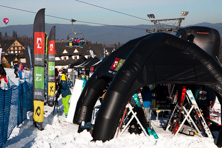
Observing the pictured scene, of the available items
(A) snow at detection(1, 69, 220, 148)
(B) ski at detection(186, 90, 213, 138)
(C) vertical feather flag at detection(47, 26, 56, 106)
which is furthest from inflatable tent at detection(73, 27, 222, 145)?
(C) vertical feather flag at detection(47, 26, 56, 106)

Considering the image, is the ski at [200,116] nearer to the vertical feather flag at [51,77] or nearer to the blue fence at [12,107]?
the blue fence at [12,107]

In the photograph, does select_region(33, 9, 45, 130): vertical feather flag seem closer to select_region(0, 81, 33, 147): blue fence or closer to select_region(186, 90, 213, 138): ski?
select_region(0, 81, 33, 147): blue fence

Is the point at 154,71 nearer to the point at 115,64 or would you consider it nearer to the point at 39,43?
the point at 115,64

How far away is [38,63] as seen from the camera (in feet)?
30.9

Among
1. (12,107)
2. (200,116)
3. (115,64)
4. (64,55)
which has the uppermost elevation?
(115,64)

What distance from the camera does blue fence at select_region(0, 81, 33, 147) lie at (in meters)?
7.00

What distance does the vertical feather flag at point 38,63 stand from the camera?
928cm

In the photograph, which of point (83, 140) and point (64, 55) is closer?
point (83, 140)

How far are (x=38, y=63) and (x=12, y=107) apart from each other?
180 centimetres

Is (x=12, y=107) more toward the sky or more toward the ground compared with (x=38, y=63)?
more toward the ground

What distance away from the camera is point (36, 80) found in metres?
9.45

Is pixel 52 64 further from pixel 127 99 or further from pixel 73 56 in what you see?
pixel 73 56

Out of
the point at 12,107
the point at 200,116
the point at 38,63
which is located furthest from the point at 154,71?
the point at 12,107

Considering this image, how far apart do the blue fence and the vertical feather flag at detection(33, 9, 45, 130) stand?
1.84ft
